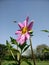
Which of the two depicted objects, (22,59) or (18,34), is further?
(22,59)

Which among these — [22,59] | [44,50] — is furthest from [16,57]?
[44,50]

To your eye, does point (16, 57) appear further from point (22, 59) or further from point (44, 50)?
point (44, 50)

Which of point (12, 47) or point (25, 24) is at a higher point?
point (25, 24)

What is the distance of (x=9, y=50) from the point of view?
4.03 ft

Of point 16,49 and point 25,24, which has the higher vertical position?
point 25,24

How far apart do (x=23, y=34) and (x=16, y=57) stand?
0.69 feet

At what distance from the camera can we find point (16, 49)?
121 centimetres

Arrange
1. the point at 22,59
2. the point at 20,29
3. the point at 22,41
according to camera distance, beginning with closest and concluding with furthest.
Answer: the point at 22,41, the point at 20,29, the point at 22,59

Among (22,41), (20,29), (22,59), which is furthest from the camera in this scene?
(22,59)

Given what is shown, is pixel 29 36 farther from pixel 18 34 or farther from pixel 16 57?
pixel 16 57

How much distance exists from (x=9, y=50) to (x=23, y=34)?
0.19 m

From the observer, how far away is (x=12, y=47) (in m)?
1.24

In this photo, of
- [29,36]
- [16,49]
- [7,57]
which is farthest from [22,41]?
[7,57]

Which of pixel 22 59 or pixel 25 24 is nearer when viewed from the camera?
pixel 25 24
